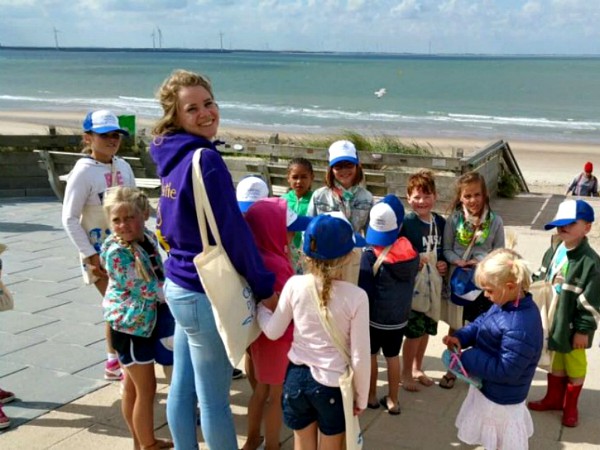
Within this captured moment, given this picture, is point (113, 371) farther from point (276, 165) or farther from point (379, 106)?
point (379, 106)

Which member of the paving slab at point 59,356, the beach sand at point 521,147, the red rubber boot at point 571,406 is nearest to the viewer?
the red rubber boot at point 571,406

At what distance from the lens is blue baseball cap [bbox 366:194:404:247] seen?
3779 mm

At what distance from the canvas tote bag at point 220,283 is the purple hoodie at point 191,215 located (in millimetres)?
30

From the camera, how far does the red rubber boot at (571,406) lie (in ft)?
12.9

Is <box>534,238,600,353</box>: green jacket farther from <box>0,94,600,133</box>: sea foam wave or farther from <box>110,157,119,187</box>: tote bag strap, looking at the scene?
<box>0,94,600,133</box>: sea foam wave

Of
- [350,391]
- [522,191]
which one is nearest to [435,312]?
[350,391]

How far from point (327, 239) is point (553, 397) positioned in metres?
2.23

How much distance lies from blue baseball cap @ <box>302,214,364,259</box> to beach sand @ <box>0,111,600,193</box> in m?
11.2

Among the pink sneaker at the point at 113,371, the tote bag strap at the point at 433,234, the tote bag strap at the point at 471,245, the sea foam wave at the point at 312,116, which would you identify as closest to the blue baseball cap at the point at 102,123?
the pink sneaker at the point at 113,371

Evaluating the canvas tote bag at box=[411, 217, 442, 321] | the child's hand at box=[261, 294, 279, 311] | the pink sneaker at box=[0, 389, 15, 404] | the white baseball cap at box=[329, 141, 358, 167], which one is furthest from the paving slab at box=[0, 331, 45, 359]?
the canvas tote bag at box=[411, 217, 442, 321]

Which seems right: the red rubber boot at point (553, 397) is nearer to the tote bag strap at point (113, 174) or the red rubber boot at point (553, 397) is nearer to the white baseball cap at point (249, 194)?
the white baseball cap at point (249, 194)

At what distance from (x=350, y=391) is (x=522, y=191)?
10.8m

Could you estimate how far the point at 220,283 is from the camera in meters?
2.75

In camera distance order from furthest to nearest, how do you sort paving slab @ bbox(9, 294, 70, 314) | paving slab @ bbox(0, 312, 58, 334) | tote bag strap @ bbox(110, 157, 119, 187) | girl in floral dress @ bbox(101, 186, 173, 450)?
paving slab @ bbox(9, 294, 70, 314) → paving slab @ bbox(0, 312, 58, 334) → tote bag strap @ bbox(110, 157, 119, 187) → girl in floral dress @ bbox(101, 186, 173, 450)
